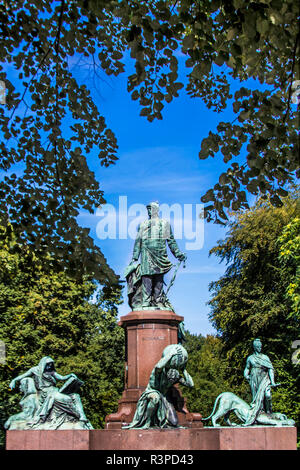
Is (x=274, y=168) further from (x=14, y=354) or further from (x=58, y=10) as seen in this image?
(x=14, y=354)

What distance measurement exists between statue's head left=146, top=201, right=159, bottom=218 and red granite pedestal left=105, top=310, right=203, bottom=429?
2.38 meters

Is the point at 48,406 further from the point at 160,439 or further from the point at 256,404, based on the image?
the point at 256,404

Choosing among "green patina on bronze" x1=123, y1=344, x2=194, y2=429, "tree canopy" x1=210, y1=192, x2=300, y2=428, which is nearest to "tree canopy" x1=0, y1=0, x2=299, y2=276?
"green patina on bronze" x1=123, y1=344, x2=194, y2=429

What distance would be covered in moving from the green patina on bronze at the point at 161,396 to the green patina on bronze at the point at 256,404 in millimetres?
1555

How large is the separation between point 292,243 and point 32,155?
58.2 feet

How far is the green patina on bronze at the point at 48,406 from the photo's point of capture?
39.5 ft

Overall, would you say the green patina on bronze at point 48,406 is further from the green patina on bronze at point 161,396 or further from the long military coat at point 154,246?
the long military coat at point 154,246

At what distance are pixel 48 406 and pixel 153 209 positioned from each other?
16.3ft

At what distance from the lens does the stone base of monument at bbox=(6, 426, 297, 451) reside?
11.1m

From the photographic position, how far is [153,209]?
→ 14438mm

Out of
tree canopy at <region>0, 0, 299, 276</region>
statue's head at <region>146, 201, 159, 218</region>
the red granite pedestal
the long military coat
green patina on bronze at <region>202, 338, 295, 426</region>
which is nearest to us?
tree canopy at <region>0, 0, 299, 276</region>

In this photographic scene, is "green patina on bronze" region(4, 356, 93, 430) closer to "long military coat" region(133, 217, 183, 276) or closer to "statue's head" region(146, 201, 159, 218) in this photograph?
"long military coat" region(133, 217, 183, 276)

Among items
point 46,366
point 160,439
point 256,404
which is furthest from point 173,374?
point 46,366

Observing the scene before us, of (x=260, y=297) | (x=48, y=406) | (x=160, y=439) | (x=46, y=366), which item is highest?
(x=260, y=297)
